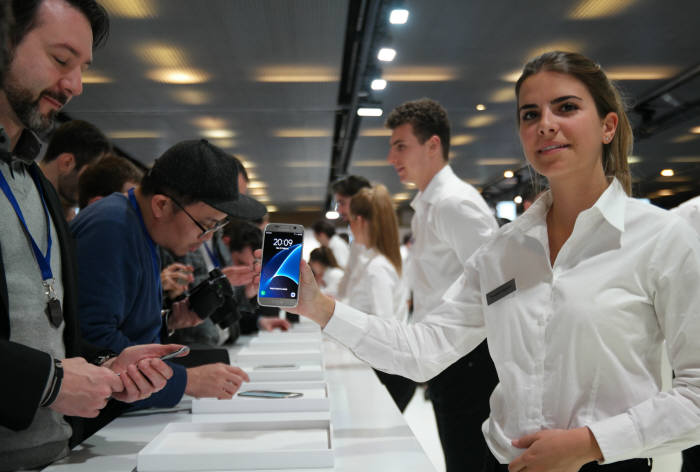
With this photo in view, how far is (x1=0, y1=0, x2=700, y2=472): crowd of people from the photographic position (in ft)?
3.26

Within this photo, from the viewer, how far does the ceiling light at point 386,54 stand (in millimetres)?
5234

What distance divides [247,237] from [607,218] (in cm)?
313

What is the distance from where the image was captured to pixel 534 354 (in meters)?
1.13

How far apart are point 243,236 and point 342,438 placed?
2.75m

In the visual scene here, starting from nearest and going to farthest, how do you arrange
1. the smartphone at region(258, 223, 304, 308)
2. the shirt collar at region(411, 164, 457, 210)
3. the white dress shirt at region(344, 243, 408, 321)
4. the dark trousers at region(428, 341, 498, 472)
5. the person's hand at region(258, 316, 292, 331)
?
the smartphone at region(258, 223, 304, 308) < the dark trousers at region(428, 341, 498, 472) < the shirt collar at region(411, 164, 457, 210) < the white dress shirt at region(344, 243, 408, 321) < the person's hand at region(258, 316, 292, 331)

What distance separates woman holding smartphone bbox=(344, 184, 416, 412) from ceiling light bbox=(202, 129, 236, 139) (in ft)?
18.1

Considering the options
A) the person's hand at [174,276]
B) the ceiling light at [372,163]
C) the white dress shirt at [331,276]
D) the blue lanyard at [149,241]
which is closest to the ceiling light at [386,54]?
the white dress shirt at [331,276]

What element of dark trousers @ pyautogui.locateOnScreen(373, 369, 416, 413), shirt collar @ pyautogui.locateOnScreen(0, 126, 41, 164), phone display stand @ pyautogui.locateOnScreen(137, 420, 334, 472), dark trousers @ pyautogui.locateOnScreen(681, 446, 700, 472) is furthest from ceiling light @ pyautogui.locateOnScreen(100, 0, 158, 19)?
dark trousers @ pyautogui.locateOnScreen(681, 446, 700, 472)

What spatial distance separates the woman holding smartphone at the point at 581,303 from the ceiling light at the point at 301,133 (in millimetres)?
7224

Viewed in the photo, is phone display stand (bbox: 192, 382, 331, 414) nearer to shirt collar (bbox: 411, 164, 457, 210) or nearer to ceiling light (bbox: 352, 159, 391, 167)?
shirt collar (bbox: 411, 164, 457, 210)

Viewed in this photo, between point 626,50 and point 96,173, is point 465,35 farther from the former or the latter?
point 96,173

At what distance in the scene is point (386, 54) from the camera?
5309 millimetres

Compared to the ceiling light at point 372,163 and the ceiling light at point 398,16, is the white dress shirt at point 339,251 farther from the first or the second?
the ceiling light at point 398,16

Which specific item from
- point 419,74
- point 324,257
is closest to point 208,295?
point 324,257
